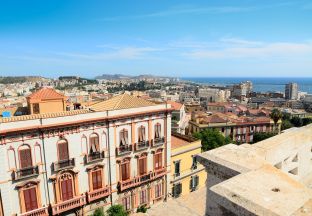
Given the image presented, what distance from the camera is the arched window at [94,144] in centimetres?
2253

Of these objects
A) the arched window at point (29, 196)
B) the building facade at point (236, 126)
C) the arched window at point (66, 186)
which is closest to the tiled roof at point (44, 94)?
the arched window at point (66, 186)

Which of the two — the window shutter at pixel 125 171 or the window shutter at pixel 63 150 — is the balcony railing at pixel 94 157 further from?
the window shutter at pixel 125 171

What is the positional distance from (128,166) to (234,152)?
20.2m

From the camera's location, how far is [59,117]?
805 inches

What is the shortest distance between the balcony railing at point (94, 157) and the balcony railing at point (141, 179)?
3.48 m

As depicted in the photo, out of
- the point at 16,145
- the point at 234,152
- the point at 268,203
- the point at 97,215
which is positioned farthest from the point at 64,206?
the point at 268,203

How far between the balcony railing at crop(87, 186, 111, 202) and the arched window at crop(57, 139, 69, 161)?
420cm

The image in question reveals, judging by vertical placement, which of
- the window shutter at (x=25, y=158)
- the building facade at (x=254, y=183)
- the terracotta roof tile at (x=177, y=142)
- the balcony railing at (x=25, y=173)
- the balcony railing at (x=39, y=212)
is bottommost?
→ the balcony railing at (x=39, y=212)

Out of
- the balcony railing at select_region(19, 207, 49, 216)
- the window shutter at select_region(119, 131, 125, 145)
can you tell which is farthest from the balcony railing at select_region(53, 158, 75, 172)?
the window shutter at select_region(119, 131, 125, 145)

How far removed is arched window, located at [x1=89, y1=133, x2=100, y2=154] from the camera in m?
22.5

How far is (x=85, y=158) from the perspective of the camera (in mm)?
22250

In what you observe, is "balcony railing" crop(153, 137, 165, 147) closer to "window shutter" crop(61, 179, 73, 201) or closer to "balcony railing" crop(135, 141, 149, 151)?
"balcony railing" crop(135, 141, 149, 151)

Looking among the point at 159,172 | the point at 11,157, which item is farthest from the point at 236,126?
the point at 11,157

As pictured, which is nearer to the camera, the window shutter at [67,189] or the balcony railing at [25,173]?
the balcony railing at [25,173]
